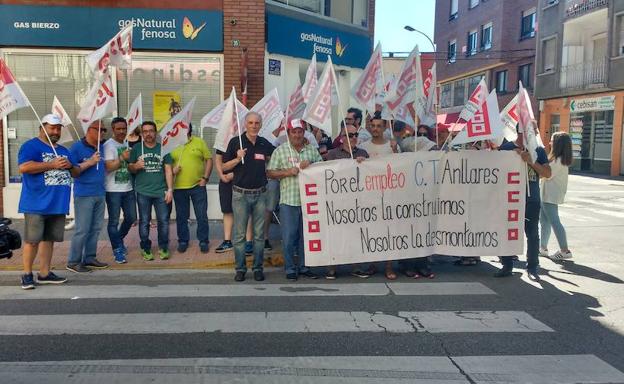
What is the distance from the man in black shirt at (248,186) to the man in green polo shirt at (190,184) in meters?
1.26

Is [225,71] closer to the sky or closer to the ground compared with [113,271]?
closer to the sky

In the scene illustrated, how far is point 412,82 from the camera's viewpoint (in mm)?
7168

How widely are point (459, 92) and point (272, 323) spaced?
4181 centimetres

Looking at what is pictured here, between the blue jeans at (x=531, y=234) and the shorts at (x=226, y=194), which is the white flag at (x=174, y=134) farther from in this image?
the blue jeans at (x=531, y=234)

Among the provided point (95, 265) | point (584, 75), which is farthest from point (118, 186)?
point (584, 75)

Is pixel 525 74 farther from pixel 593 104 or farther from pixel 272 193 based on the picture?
pixel 272 193

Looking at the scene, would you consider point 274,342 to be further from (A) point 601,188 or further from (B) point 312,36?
(A) point 601,188

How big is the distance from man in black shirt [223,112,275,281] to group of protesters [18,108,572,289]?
0.01 meters

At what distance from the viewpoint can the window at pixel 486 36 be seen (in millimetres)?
38156

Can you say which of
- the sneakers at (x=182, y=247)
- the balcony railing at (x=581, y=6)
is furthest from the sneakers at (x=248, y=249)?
the balcony railing at (x=581, y=6)

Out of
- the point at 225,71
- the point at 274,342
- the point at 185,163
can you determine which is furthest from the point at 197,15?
the point at 274,342

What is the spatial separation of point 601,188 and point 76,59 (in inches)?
700

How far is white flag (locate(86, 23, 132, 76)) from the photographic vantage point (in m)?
7.01

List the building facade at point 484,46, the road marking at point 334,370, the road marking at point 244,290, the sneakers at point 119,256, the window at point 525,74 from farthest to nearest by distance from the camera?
the building facade at point 484,46 < the window at point 525,74 < the sneakers at point 119,256 < the road marking at point 244,290 < the road marking at point 334,370
